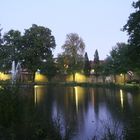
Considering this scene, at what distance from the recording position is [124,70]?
206 ft

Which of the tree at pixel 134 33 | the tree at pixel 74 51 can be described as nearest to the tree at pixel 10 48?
the tree at pixel 74 51

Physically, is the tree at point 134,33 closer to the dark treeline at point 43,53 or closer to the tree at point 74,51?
the dark treeline at point 43,53

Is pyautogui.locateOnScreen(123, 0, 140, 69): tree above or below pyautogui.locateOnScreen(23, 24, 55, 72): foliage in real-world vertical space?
below

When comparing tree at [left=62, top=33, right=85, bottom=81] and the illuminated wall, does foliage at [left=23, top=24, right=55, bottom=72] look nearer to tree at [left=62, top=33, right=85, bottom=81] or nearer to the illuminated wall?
tree at [left=62, top=33, right=85, bottom=81]

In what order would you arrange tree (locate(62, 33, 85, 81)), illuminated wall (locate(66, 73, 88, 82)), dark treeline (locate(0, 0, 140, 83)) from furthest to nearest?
illuminated wall (locate(66, 73, 88, 82)) < tree (locate(62, 33, 85, 81)) < dark treeline (locate(0, 0, 140, 83))

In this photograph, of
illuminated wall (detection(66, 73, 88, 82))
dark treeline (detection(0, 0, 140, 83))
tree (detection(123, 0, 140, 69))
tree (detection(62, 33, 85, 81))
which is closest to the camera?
tree (detection(123, 0, 140, 69))

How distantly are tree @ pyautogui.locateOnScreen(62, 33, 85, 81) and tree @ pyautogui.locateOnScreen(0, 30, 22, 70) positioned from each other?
1231 centimetres

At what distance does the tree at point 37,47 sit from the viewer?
76.0 metres

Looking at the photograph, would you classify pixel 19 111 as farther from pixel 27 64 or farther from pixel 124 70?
pixel 27 64

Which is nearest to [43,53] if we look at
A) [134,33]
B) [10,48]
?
[10,48]

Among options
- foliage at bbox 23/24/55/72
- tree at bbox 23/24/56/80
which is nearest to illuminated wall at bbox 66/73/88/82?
tree at bbox 23/24/56/80

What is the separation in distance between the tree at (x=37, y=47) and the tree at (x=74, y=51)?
563cm

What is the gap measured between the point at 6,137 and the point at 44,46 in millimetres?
68786

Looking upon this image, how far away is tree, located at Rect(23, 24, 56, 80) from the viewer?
7600 cm
